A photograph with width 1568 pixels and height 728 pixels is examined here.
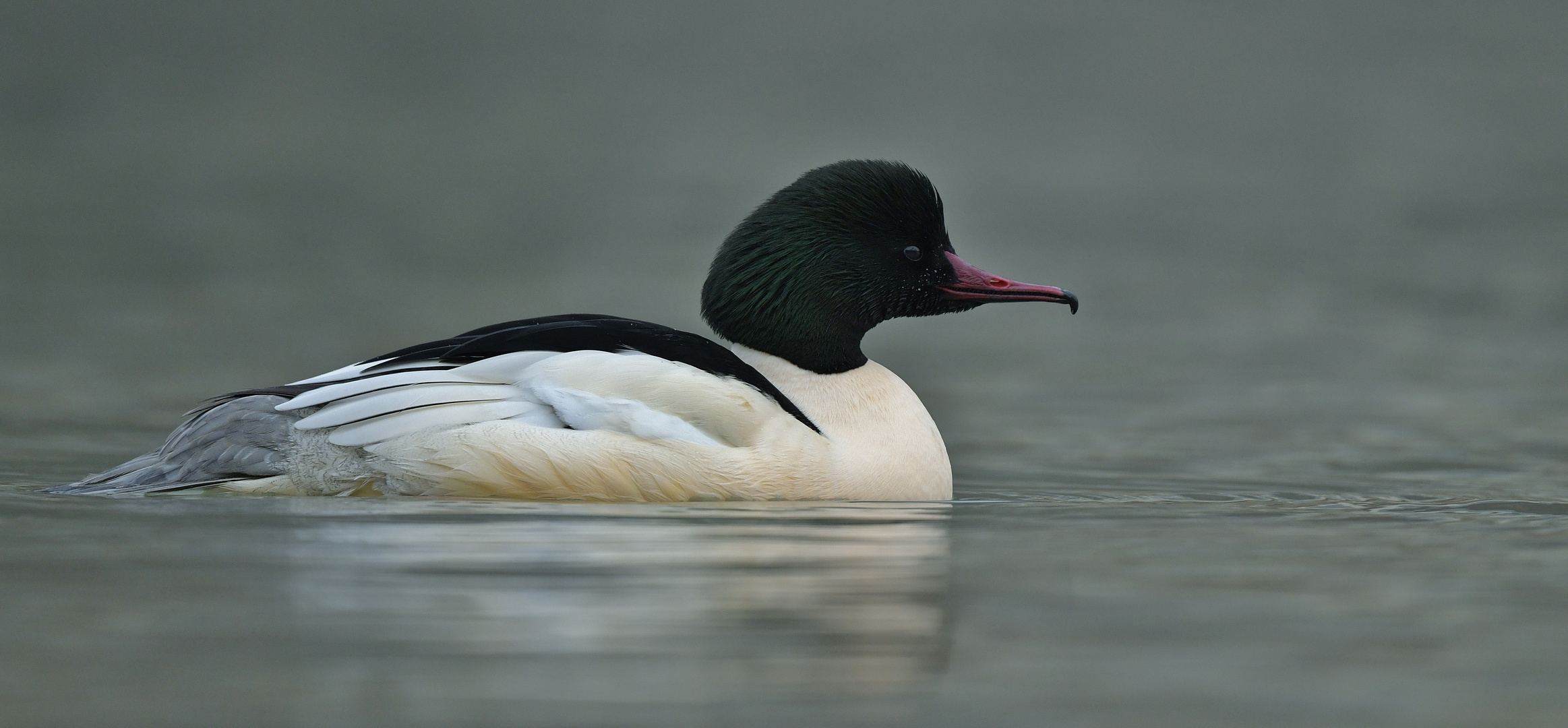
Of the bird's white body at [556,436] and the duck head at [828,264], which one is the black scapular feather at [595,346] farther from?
the duck head at [828,264]

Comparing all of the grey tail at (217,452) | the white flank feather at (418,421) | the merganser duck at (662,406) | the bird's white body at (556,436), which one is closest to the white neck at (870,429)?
the merganser duck at (662,406)

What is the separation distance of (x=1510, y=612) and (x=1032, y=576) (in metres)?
1.09

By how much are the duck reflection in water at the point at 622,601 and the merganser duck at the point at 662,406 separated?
241 mm

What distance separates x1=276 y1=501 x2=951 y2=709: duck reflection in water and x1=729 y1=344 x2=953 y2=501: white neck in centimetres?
56

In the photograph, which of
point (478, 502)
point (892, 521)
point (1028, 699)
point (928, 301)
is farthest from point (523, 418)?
point (1028, 699)

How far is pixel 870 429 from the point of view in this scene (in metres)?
6.11

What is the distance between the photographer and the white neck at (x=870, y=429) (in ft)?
19.7

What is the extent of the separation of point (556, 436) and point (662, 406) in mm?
348

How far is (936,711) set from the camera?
10.2 ft

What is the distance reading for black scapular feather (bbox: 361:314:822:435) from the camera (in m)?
5.87

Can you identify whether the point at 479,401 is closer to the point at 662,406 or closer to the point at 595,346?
the point at 595,346

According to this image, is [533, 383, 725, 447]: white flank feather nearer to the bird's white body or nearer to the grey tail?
the bird's white body

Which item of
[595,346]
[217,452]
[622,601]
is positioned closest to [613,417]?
[595,346]

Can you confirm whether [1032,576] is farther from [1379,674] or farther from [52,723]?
[52,723]
